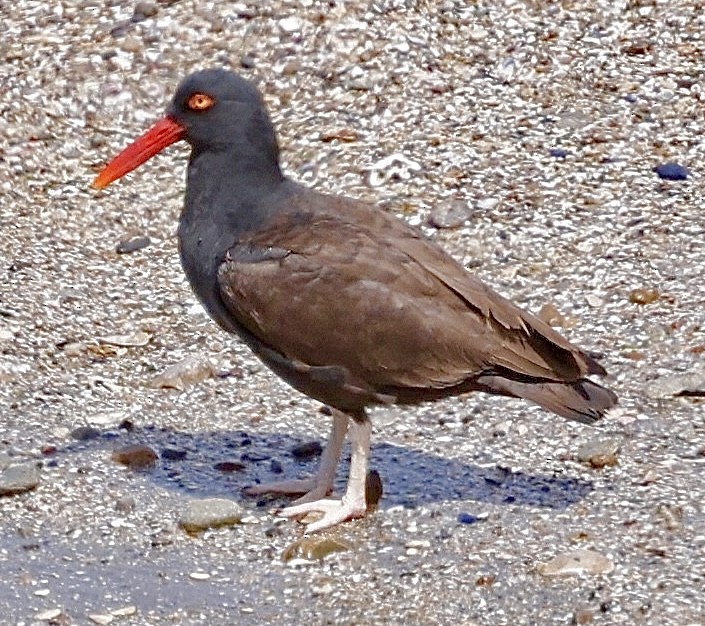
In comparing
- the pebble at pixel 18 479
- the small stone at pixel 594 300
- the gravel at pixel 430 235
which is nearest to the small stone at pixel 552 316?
the gravel at pixel 430 235

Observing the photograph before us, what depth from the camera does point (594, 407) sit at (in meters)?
5.51

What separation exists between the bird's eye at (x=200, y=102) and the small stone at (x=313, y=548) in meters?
1.66

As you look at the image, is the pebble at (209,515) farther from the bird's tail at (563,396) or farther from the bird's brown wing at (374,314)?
the bird's tail at (563,396)

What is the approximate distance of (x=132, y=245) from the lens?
305 inches

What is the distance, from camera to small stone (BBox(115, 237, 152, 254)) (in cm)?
773

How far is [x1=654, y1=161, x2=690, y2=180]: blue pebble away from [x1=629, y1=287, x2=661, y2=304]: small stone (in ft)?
3.45

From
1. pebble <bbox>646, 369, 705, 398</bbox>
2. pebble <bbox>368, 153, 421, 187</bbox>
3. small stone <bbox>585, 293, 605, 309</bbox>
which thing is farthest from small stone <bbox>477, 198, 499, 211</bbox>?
pebble <bbox>646, 369, 705, 398</bbox>

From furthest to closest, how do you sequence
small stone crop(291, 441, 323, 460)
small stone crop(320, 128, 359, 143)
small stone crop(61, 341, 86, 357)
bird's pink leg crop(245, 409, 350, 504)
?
small stone crop(320, 128, 359, 143)
small stone crop(61, 341, 86, 357)
small stone crop(291, 441, 323, 460)
bird's pink leg crop(245, 409, 350, 504)

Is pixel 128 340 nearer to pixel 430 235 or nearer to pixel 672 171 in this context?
pixel 430 235

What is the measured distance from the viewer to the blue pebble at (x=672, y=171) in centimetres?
791

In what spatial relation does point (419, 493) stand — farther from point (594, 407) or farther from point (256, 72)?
point (256, 72)

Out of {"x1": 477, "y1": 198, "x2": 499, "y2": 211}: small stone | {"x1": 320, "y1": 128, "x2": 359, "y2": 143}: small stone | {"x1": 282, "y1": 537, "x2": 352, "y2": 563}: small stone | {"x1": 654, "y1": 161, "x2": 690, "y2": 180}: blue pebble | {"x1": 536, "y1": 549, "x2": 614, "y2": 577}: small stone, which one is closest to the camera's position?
{"x1": 536, "y1": 549, "x2": 614, "y2": 577}: small stone

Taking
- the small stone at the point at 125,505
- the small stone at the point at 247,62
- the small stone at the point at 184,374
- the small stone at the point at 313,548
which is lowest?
the small stone at the point at 313,548

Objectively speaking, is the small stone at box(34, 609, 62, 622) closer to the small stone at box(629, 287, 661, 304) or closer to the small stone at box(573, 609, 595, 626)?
the small stone at box(573, 609, 595, 626)
